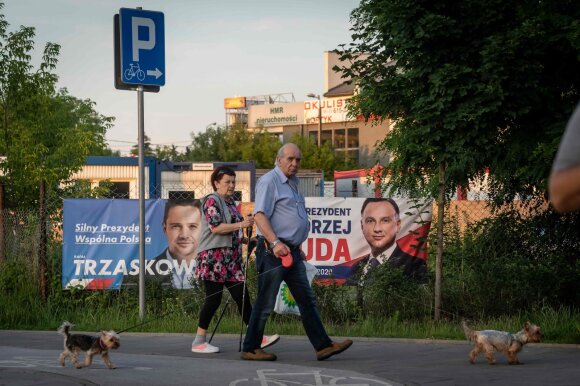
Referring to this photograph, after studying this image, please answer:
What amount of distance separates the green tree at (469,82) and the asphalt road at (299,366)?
2026 mm

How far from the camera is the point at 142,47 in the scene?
1300 cm

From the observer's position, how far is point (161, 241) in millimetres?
14359

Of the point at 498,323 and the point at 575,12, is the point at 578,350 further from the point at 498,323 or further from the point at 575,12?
the point at 575,12

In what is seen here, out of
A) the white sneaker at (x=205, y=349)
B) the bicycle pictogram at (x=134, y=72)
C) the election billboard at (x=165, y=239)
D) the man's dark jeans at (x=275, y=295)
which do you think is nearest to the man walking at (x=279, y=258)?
the man's dark jeans at (x=275, y=295)

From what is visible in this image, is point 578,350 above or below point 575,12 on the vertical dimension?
below

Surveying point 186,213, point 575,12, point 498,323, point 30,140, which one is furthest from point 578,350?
point 30,140

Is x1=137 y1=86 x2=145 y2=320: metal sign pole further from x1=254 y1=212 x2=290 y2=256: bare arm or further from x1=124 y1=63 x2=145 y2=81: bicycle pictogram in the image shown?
x1=254 y1=212 x2=290 y2=256: bare arm

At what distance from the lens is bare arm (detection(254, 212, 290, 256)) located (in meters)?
8.97

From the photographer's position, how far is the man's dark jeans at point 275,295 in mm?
9273

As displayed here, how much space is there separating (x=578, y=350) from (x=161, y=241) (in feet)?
21.1

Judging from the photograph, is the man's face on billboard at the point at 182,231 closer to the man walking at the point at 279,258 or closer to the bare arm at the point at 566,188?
the man walking at the point at 279,258

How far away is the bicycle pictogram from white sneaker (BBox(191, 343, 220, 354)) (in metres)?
4.19

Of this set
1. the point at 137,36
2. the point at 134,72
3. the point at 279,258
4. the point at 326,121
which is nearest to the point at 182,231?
the point at 134,72

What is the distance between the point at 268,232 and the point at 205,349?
5.34 ft
